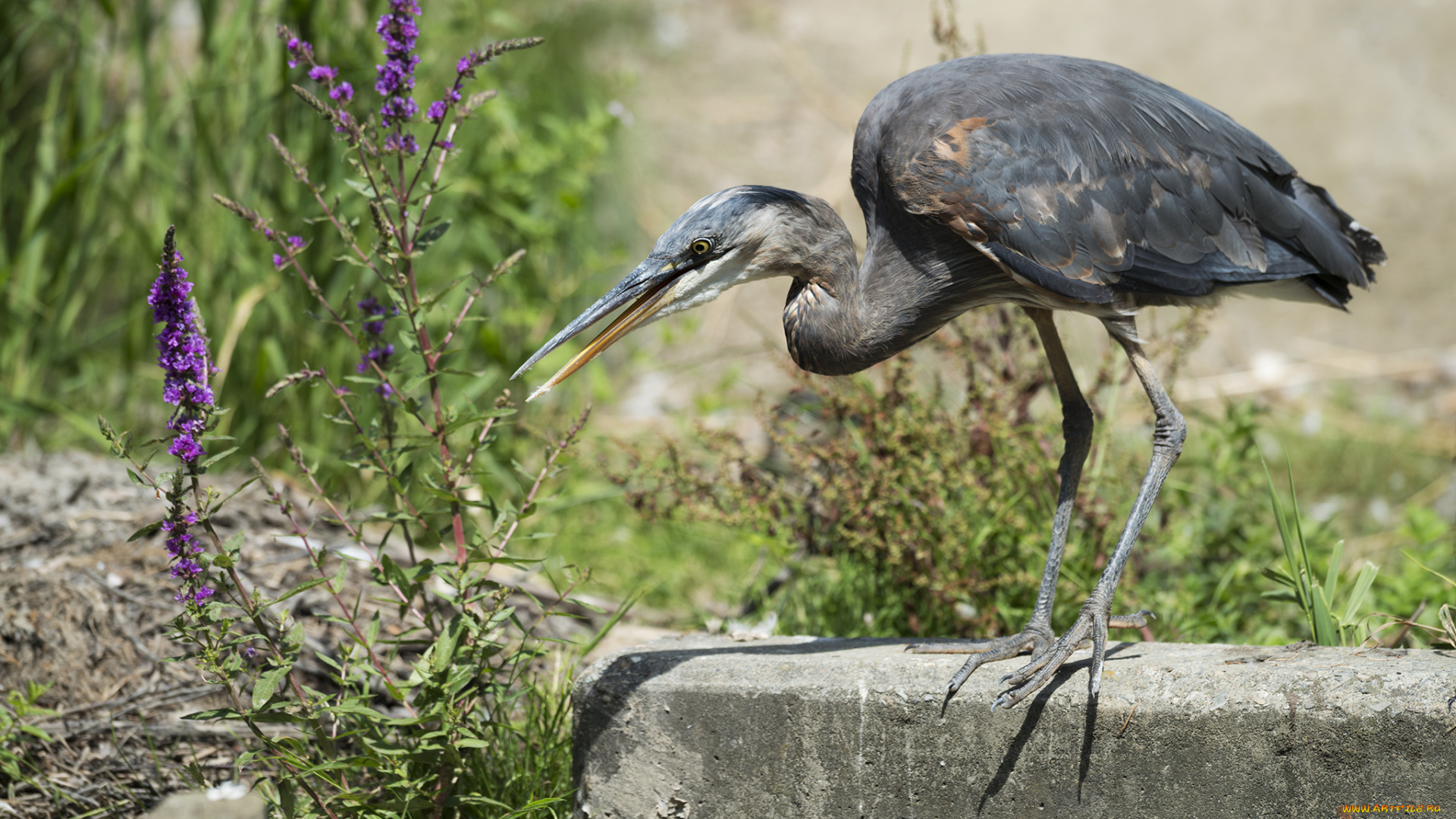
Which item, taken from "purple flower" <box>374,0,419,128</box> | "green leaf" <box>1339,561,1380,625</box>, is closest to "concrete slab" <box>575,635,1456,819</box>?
"green leaf" <box>1339,561,1380,625</box>

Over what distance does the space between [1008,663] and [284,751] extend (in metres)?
1.62

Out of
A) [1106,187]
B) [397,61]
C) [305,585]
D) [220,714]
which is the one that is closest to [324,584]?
[305,585]

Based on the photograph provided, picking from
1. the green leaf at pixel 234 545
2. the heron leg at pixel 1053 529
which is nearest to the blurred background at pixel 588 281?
the heron leg at pixel 1053 529

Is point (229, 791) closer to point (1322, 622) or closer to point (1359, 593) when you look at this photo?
point (1322, 622)

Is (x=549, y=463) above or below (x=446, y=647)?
above

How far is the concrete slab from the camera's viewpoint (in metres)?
2.10

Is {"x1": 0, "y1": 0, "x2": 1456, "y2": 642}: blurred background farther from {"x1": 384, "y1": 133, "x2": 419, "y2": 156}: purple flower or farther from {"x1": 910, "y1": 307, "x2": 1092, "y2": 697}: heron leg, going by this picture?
{"x1": 384, "y1": 133, "x2": 419, "y2": 156}: purple flower

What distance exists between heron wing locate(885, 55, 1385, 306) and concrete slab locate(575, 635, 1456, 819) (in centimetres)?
99

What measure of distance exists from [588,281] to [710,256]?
2.40 metres

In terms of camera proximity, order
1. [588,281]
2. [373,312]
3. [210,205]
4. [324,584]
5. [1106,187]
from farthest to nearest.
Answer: [588,281] < [210,205] < [1106,187] < [373,312] < [324,584]

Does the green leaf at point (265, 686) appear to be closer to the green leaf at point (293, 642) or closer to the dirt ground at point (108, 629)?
the green leaf at point (293, 642)

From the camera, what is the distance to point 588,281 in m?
5.07

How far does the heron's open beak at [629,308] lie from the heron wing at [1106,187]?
0.64 metres

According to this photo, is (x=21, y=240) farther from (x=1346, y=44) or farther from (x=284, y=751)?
(x=1346, y=44)
